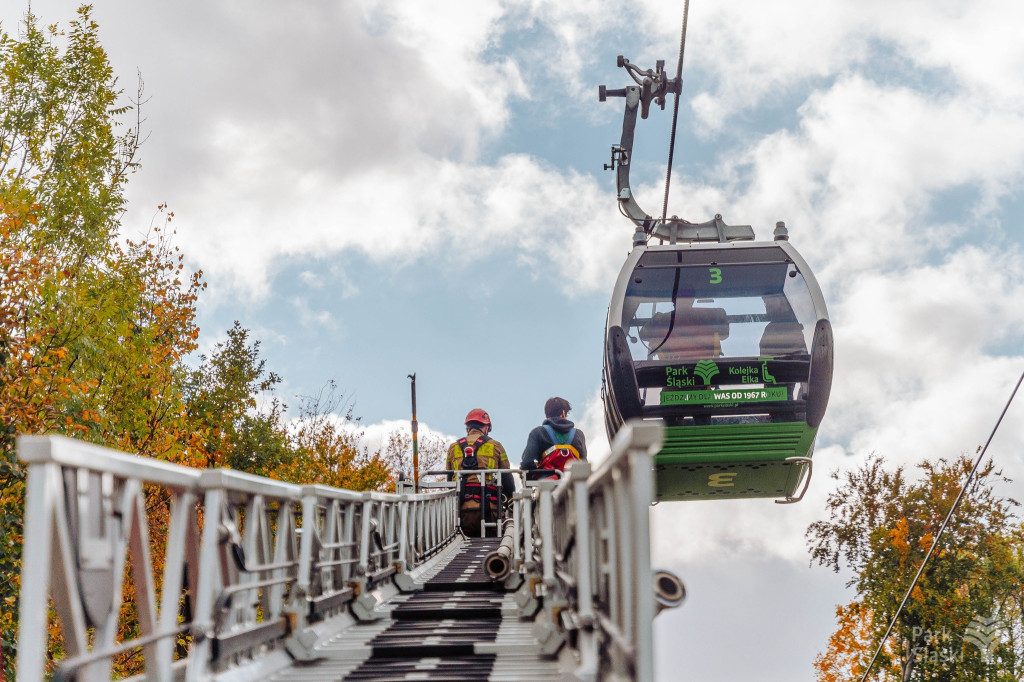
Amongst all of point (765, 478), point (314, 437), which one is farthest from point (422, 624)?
point (314, 437)

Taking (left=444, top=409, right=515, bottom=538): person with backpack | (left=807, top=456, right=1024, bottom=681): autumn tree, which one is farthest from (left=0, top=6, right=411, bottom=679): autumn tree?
(left=807, top=456, right=1024, bottom=681): autumn tree

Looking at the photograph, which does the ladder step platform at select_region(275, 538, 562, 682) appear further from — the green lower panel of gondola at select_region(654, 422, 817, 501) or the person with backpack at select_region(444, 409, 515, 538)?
the person with backpack at select_region(444, 409, 515, 538)

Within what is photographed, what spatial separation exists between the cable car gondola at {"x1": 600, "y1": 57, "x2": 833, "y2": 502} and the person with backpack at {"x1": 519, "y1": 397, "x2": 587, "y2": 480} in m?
0.58

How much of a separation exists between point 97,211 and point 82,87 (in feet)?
10.4

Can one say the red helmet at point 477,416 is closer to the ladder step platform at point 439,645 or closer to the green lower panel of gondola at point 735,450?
the green lower panel of gondola at point 735,450

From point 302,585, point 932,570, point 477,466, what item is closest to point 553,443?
point 477,466

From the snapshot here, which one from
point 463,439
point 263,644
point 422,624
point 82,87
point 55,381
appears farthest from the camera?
point 82,87

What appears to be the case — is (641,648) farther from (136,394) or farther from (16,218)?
(136,394)

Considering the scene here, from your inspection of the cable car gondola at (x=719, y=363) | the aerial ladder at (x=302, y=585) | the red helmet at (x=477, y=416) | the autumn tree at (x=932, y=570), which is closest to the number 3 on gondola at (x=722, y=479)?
the cable car gondola at (x=719, y=363)

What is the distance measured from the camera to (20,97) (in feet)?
74.7

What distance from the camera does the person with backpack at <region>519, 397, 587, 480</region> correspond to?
12.7 metres

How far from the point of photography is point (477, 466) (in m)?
15.4

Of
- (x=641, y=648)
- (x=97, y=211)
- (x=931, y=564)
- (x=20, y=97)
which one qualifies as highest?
(x=20, y=97)

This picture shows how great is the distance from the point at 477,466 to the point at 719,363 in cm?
457
